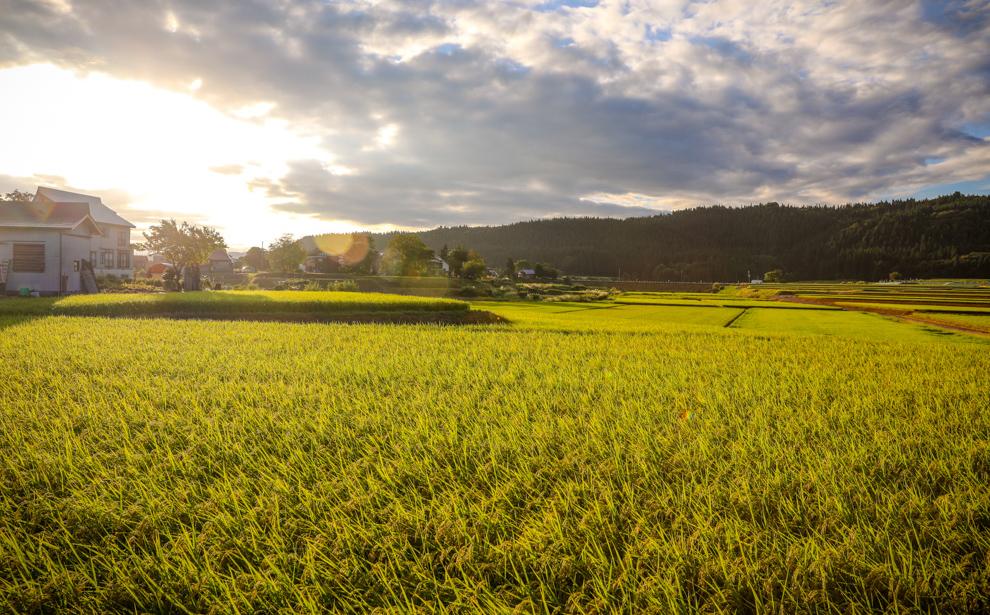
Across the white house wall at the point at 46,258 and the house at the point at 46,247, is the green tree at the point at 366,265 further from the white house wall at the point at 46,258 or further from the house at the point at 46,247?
the white house wall at the point at 46,258

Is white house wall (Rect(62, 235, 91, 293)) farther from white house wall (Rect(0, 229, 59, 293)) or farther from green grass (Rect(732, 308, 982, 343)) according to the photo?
green grass (Rect(732, 308, 982, 343))

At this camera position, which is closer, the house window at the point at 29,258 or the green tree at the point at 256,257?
the house window at the point at 29,258

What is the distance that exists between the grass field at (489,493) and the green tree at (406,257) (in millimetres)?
67525

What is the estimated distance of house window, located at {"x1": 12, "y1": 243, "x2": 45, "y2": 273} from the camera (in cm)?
3350

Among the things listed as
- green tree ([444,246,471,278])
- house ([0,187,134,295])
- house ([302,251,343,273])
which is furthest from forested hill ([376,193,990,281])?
house ([0,187,134,295])

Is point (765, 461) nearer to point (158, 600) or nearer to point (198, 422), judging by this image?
point (158, 600)

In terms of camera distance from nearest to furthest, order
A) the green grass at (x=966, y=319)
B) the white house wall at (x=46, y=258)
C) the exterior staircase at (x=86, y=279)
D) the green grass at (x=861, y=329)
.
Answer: the green grass at (x=861, y=329) < the green grass at (x=966, y=319) < the white house wall at (x=46, y=258) < the exterior staircase at (x=86, y=279)

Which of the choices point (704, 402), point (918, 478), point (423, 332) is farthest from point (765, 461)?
point (423, 332)

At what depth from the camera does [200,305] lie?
24.2 m

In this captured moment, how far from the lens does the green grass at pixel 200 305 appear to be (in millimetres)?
22203

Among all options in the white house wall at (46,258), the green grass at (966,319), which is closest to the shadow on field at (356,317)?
the white house wall at (46,258)

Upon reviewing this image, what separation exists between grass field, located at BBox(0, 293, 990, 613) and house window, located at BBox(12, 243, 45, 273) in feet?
112

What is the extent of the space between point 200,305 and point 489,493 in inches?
968

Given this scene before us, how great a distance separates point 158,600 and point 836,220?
230 metres
